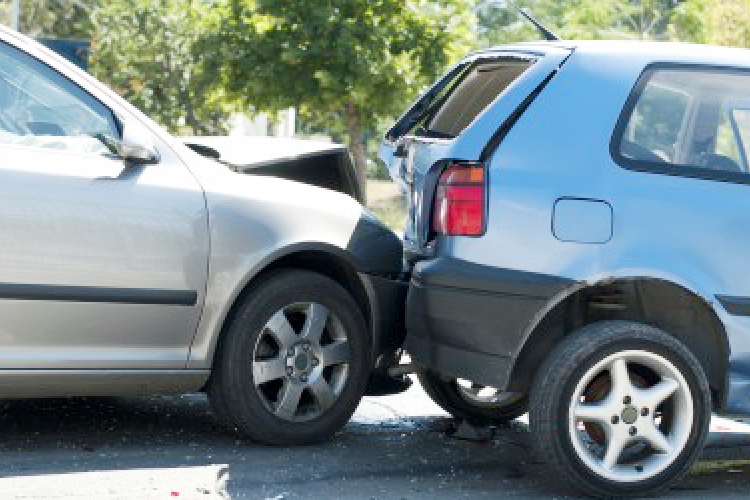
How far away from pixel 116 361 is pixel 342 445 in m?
1.11

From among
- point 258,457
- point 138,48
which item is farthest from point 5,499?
point 138,48

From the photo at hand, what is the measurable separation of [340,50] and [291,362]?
40.0ft

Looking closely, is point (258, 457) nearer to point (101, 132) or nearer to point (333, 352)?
point (333, 352)

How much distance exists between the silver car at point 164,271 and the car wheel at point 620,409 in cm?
120

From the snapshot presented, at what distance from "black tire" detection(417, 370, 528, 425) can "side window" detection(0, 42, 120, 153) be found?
196 centimetres

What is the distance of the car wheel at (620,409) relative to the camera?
→ 600cm

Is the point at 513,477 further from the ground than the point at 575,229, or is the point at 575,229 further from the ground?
the point at 575,229

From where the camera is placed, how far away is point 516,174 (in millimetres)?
6078

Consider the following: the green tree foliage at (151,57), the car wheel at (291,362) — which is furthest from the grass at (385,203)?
the car wheel at (291,362)

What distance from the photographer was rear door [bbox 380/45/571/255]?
6211 mm

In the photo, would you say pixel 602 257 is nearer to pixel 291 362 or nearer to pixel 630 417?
pixel 630 417

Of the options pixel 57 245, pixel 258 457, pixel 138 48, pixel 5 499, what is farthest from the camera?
pixel 138 48

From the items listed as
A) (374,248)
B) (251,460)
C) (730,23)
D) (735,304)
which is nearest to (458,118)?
(374,248)

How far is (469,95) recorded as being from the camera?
708cm
